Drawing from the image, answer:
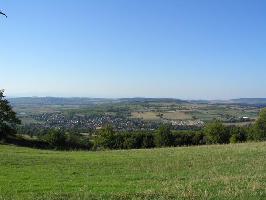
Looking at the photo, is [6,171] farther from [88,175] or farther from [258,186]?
[258,186]

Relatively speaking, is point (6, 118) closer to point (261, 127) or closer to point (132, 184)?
point (261, 127)

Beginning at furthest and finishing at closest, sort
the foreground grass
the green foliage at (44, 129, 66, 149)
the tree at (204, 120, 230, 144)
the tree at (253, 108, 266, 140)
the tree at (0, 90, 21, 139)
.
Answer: the tree at (204, 120, 230, 144) → the tree at (253, 108, 266, 140) → the green foliage at (44, 129, 66, 149) → the tree at (0, 90, 21, 139) → the foreground grass

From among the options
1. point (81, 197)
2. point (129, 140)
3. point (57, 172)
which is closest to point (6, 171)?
point (57, 172)

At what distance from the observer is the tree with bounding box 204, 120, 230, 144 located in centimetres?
9462

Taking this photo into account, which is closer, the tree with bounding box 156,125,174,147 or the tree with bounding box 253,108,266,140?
the tree with bounding box 253,108,266,140

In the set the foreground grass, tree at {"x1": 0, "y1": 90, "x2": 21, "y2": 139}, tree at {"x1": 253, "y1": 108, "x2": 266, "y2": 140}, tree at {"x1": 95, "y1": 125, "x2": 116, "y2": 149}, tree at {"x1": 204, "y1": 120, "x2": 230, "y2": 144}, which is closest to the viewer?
the foreground grass

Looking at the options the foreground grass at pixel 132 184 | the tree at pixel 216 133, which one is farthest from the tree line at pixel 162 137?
the foreground grass at pixel 132 184

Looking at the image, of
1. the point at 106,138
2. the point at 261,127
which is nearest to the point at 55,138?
the point at 106,138

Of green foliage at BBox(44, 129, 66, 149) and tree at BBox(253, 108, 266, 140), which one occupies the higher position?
tree at BBox(253, 108, 266, 140)

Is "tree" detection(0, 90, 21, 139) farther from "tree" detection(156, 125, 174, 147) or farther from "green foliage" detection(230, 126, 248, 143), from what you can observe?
"green foliage" detection(230, 126, 248, 143)

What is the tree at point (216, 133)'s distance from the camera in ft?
310

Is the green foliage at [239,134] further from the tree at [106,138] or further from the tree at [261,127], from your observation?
the tree at [106,138]

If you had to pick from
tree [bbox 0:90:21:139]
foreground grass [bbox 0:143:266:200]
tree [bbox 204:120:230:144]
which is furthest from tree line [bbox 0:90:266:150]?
foreground grass [bbox 0:143:266:200]

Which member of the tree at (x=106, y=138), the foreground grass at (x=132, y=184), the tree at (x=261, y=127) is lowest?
the tree at (x=106, y=138)
